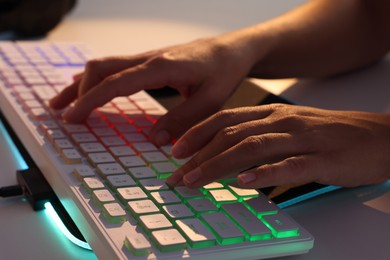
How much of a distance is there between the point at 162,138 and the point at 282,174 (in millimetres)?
189

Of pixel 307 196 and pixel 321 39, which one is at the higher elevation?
pixel 321 39

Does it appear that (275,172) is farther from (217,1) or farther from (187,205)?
(217,1)

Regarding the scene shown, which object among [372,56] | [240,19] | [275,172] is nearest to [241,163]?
[275,172]

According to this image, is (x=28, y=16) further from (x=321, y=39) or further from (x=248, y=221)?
(x=248, y=221)

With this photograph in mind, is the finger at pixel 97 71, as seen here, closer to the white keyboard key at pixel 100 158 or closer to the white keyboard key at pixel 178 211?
the white keyboard key at pixel 100 158

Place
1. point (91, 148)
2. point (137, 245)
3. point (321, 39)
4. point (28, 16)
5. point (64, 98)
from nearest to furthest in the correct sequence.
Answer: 1. point (137, 245)
2. point (91, 148)
3. point (64, 98)
4. point (321, 39)
5. point (28, 16)

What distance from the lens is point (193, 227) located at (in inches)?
23.0

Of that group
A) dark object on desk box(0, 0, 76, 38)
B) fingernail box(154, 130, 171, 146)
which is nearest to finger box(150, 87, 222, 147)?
fingernail box(154, 130, 171, 146)

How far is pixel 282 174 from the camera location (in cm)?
64

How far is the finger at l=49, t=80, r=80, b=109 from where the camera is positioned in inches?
34.0

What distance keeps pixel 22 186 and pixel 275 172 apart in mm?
273

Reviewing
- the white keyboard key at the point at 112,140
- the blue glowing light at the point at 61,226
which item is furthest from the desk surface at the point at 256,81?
the white keyboard key at the point at 112,140

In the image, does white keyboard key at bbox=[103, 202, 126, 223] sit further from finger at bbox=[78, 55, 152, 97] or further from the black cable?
finger at bbox=[78, 55, 152, 97]

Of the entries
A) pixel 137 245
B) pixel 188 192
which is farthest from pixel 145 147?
pixel 137 245
